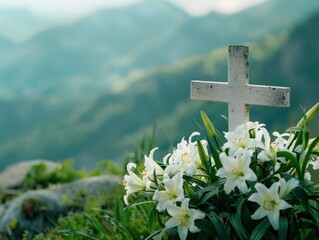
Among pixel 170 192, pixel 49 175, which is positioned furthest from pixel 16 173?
pixel 170 192

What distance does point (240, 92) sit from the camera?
13.2ft

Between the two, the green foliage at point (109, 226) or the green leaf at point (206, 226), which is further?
the green foliage at point (109, 226)

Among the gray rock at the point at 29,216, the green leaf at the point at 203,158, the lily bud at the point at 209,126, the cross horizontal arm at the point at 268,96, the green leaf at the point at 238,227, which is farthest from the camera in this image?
the gray rock at the point at 29,216

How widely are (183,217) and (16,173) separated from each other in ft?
17.6

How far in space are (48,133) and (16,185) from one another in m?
81.0

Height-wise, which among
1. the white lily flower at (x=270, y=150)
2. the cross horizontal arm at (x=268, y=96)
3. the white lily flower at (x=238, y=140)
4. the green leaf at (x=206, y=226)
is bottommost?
the green leaf at (x=206, y=226)

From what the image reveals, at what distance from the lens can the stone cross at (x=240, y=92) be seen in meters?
3.87

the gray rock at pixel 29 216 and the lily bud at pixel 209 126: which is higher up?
the lily bud at pixel 209 126

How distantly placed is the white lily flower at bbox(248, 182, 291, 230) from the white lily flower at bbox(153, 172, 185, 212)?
14.7 inches

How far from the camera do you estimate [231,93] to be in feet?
13.4

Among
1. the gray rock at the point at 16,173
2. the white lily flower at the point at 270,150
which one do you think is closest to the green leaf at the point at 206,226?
the white lily flower at the point at 270,150

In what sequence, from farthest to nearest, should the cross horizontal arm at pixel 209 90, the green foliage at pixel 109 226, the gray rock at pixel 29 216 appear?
the gray rock at pixel 29 216 → the green foliage at pixel 109 226 → the cross horizontal arm at pixel 209 90

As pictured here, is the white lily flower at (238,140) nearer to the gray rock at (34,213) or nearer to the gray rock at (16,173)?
the gray rock at (34,213)

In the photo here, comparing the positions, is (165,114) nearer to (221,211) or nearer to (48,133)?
(48,133)
